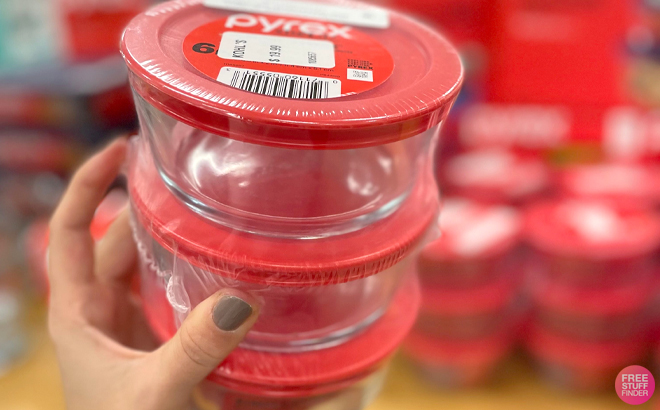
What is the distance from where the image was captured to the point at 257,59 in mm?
516

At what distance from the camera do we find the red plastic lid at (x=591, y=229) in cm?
123

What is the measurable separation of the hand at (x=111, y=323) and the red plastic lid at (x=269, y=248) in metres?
0.05

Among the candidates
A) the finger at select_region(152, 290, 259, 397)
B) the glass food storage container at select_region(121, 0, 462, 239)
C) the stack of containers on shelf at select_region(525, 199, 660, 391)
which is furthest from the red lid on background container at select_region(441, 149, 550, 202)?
the finger at select_region(152, 290, 259, 397)

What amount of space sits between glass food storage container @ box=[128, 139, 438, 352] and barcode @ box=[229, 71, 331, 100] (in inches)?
5.0

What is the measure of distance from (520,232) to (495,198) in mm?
109

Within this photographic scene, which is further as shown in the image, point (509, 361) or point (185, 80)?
point (509, 361)

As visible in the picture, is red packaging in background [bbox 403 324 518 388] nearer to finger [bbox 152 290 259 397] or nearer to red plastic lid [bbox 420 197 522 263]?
red plastic lid [bbox 420 197 522 263]

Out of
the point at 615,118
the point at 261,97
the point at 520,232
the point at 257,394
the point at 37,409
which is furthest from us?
the point at 615,118

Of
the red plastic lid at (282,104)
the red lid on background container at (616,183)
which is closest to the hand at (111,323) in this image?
the red plastic lid at (282,104)

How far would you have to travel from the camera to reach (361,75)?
0.51m

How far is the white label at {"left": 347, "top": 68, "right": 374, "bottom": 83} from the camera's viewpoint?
508 mm

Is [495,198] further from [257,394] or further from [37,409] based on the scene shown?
[37,409]

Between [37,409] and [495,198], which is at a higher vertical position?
[495,198]

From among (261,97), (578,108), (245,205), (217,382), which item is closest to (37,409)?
(217,382)
